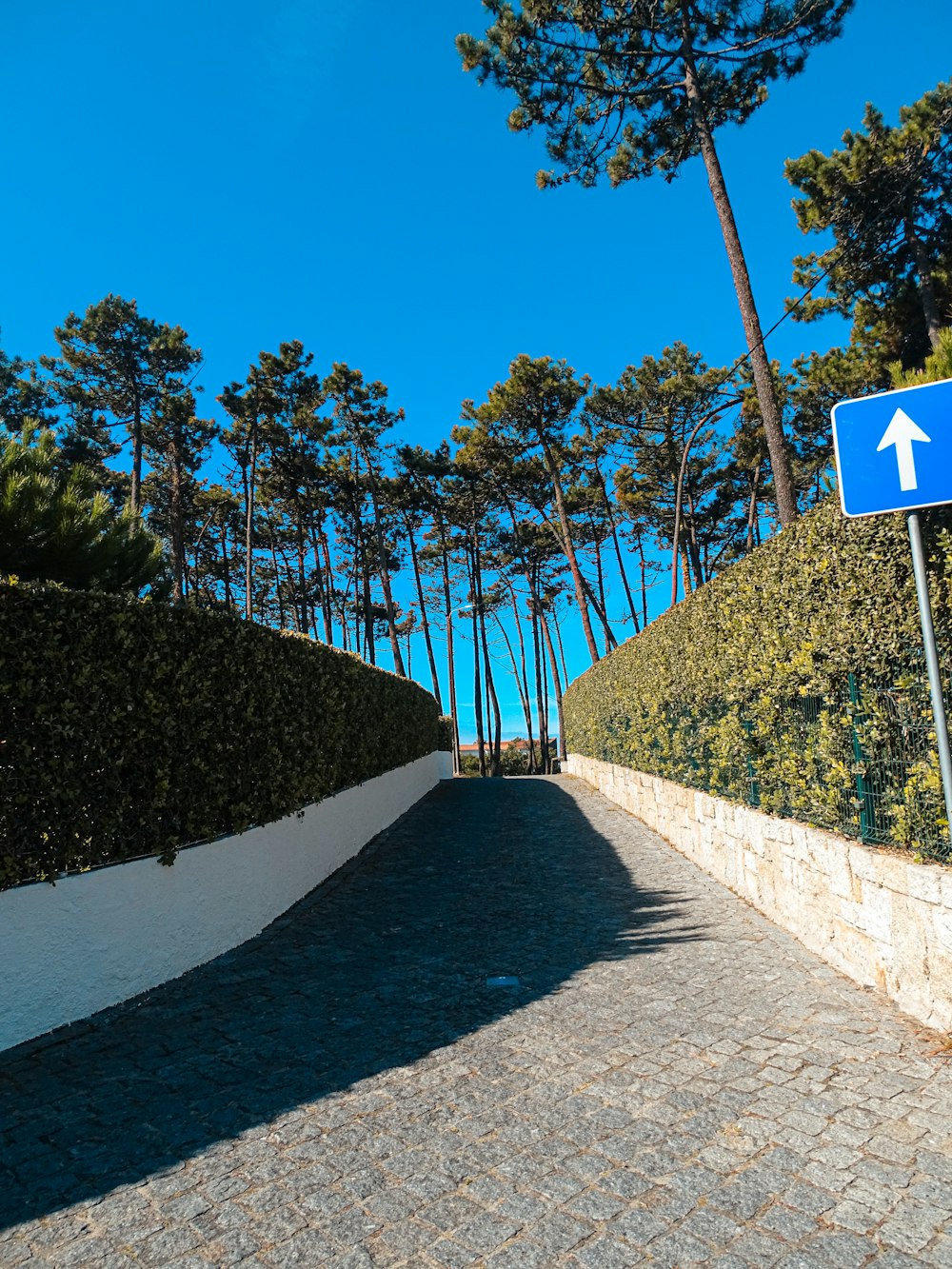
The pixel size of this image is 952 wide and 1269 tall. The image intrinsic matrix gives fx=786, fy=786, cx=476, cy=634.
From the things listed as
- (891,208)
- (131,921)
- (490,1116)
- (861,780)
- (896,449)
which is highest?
(891,208)

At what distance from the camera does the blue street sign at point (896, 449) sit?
378cm

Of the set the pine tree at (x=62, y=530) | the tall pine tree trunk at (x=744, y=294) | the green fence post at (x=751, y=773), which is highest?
the tall pine tree trunk at (x=744, y=294)

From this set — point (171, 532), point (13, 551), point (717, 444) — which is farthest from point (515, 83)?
point (171, 532)

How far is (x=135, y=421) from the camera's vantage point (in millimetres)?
28141

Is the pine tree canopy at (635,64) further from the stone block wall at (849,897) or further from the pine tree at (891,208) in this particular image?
the stone block wall at (849,897)

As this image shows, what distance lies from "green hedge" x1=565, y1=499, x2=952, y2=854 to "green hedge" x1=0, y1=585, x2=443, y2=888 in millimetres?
4625

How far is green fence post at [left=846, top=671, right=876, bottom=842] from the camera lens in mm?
5133

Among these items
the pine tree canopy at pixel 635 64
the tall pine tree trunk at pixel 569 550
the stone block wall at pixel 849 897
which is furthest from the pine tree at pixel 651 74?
the tall pine tree trunk at pixel 569 550

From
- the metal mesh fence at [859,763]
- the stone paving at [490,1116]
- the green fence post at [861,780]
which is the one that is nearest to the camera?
the stone paving at [490,1116]

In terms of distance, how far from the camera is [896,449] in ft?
12.8

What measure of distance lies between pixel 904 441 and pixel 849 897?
3.04 m

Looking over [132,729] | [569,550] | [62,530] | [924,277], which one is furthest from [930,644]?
[569,550]

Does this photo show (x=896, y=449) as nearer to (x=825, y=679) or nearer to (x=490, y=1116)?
(x=825, y=679)

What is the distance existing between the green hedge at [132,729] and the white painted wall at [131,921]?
171mm
